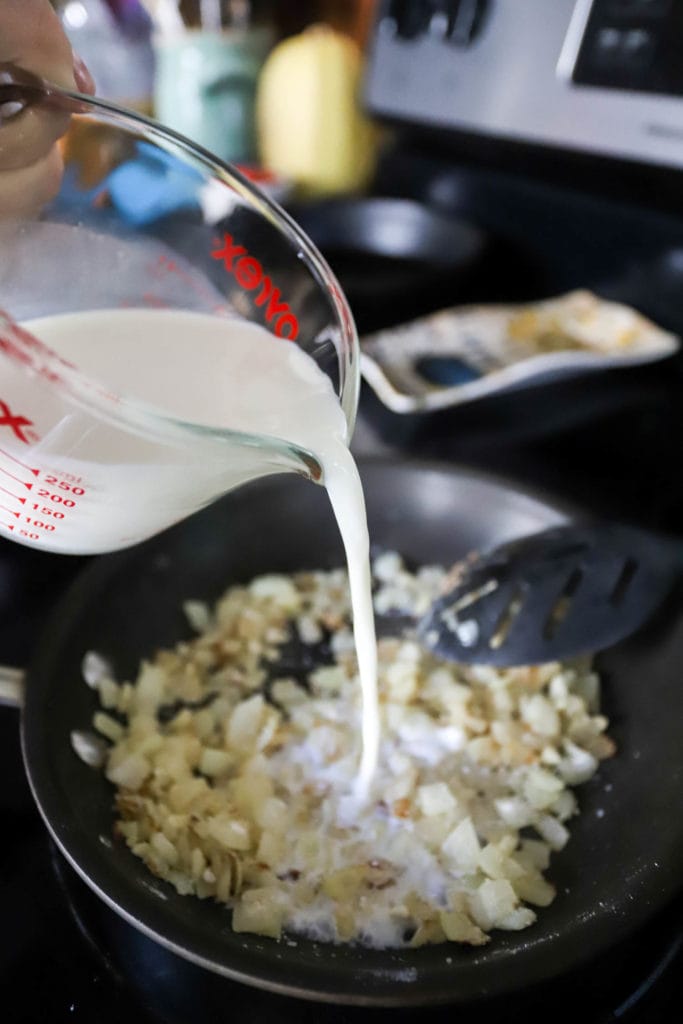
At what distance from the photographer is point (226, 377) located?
20.4 inches

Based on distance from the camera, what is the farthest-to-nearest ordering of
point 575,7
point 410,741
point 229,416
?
point 575,7
point 410,741
point 229,416

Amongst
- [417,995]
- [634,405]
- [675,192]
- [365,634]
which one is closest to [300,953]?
[417,995]

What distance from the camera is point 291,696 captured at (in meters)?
0.66

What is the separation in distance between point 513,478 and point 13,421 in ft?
1.62

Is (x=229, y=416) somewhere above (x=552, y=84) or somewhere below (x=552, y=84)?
below

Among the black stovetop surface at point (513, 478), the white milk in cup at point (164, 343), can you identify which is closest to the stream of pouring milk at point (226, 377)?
the white milk in cup at point (164, 343)

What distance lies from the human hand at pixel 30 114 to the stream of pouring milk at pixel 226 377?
78 mm

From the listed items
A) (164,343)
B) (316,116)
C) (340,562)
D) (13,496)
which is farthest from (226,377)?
(316,116)

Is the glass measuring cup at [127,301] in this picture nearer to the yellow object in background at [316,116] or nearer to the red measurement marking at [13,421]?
the red measurement marking at [13,421]

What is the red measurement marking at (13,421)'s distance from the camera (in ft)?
1.25

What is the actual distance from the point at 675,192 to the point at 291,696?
0.67 m

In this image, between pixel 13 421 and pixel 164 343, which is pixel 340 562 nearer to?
pixel 164 343

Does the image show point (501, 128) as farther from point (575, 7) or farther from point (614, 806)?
point (614, 806)

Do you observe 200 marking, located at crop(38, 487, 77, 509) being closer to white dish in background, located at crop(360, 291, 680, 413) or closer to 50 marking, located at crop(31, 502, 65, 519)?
50 marking, located at crop(31, 502, 65, 519)
